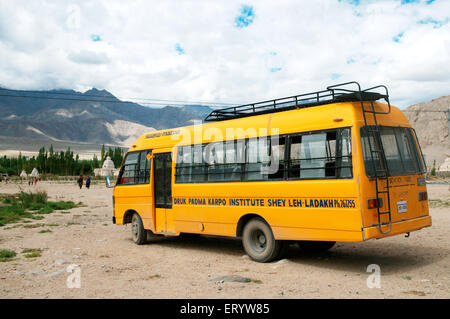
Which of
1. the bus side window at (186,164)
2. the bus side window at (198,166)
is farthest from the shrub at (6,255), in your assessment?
the bus side window at (198,166)

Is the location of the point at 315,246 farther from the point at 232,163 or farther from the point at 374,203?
the point at 374,203

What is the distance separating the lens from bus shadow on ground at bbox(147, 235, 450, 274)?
8625mm

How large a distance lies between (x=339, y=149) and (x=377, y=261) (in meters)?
2.72

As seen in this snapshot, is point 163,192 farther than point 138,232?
No

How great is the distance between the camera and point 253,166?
30.8 ft

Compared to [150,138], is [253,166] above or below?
below

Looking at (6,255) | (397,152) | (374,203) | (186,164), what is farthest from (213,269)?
(6,255)

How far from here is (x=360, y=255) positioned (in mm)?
9828

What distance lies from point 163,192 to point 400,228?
19.8ft

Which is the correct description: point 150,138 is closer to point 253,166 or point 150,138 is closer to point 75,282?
point 253,166
